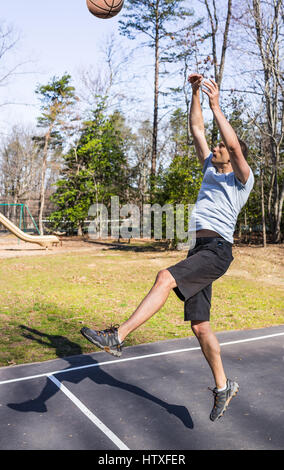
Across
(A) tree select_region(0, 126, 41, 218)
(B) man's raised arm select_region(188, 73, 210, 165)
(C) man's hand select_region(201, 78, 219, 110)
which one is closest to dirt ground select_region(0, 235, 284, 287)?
(B) man's raised arm select_region(188, 73, 210, 165)

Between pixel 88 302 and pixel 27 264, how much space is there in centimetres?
513

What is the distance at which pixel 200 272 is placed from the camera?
2.93 m

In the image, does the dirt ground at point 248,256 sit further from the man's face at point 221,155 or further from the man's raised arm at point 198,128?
the man's face at point 221,155

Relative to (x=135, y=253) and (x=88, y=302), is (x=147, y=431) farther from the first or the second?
(x=135, y=253)

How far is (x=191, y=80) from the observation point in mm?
3246

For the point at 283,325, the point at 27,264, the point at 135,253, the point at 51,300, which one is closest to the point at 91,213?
the point at 135,253

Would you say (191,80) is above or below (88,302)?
above

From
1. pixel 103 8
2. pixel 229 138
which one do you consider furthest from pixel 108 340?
pixel 103 8

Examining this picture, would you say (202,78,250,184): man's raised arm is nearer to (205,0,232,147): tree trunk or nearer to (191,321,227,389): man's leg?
(191,321,227,389): man's leg

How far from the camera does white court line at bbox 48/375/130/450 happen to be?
296 centimetres

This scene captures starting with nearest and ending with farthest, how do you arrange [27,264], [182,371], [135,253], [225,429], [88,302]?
1. [225,429]
2. [182,371]
3. [88,302]
4. [27,264]
5. [135,253]

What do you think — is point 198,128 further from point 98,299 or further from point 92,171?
point 92,171

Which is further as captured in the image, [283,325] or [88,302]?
[88,302]

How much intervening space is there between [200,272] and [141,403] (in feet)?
4.73
